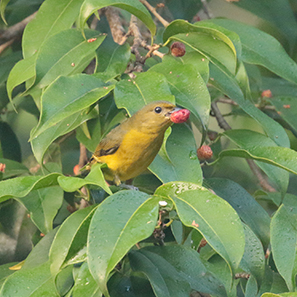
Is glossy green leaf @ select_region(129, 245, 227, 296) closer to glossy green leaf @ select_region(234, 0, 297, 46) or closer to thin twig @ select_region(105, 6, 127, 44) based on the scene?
thin twig @ select_region(105, 6, 127, 44)

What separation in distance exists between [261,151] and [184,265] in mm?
474

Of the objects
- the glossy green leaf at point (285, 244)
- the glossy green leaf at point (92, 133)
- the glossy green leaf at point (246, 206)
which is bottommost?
the glossy green leaf at point (246, 206)

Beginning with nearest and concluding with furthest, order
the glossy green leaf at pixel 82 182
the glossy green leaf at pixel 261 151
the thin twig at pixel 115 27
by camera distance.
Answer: the glossy green leaf at pixel 82 182
the glossy green leaf at pixel 261 151
the thin twig at pixel 115 27

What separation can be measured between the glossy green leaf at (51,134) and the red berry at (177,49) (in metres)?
0.42

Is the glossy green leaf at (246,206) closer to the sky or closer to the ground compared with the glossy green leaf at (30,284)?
closer to the ground

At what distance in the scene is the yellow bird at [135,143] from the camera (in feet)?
5.65

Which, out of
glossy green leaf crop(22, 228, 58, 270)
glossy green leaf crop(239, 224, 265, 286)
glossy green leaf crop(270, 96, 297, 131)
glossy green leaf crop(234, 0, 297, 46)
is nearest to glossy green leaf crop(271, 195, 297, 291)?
glossy green leaf crop(239, 224, 265, 286)

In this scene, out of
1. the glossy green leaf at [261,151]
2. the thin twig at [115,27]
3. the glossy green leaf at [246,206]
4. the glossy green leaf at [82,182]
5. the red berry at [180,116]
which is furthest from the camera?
the thin twig at [115,27]

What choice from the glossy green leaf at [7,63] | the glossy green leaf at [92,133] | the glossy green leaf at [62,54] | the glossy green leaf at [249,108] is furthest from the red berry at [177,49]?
the glossy green leaf at [7,63]

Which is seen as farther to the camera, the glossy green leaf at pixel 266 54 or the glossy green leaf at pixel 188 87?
the glossy green leaf at pixel 266 54

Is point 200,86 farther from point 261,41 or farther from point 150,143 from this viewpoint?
point 261,41

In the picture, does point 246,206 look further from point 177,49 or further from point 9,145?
point 9,145

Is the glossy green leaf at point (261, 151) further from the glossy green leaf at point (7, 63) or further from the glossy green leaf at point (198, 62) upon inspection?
the glossy green leaf at point (7, 63)

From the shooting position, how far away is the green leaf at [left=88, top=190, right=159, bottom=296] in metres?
0.98
